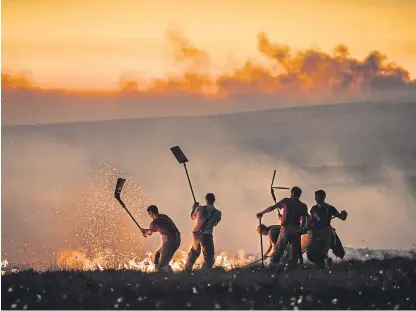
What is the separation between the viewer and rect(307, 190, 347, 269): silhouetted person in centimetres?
2967

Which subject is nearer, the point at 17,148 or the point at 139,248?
the point at 139,248

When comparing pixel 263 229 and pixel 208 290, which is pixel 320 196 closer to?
pixel 263 229

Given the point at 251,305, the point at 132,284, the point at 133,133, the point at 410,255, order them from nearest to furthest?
the point at 251,305 < the point at 132,284 < the point at 410,255 < the point at 133,133

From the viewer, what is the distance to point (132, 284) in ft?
84.0

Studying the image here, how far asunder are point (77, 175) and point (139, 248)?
996 cm

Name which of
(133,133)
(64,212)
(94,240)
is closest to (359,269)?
(94,240)

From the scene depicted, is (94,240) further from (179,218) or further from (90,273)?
(90,273)

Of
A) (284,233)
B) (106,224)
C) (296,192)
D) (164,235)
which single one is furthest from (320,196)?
(106,224)

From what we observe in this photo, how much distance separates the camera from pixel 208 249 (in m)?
30.5

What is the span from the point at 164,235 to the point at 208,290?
567cm

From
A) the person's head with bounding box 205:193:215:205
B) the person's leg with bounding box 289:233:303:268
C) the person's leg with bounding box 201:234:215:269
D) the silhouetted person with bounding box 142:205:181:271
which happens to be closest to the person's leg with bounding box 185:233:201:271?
the person's leg with bounding box 201:234:215:269

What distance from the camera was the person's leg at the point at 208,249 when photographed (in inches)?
1201

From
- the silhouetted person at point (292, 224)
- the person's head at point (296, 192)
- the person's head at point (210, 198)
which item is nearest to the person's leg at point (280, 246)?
the silhouetted person at point (292, 224)

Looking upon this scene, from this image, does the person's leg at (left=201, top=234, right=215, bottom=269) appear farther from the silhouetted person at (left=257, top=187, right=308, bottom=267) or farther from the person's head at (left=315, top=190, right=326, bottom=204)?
the person's head at (left=315, top=190, right=326, bottom=204)
